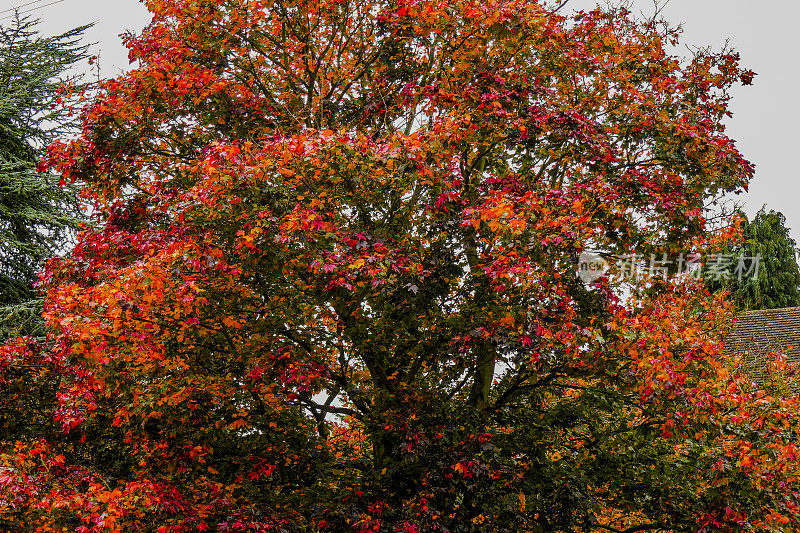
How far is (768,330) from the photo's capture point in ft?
58.8

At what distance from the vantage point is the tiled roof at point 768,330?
16.9m

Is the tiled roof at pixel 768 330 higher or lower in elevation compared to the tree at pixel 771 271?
lower

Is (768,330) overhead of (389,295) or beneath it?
overhead

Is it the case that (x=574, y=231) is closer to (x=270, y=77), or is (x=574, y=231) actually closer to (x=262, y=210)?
(x=262, y=210)

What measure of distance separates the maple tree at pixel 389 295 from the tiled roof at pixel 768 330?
1121cm

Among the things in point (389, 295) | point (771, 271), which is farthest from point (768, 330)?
point (389, 295)

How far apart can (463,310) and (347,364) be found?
156 centimetres

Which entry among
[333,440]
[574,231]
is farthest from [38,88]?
[574,231]

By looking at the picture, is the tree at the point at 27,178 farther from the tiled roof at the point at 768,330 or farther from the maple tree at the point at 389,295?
the tiled roof at the point at 768,330

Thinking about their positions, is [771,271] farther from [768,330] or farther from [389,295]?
[389,295]

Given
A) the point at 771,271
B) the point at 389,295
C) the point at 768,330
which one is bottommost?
the point at 389,295

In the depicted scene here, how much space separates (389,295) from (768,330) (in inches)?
617

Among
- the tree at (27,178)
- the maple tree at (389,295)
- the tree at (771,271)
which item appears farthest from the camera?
the tree at (771,271)

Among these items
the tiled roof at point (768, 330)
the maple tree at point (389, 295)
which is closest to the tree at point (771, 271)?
the tiled roof at point (768, 330)
